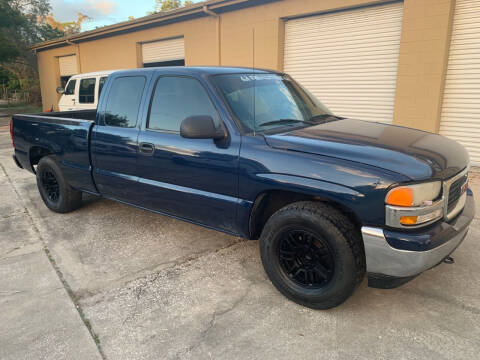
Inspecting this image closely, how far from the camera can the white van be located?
904 cm

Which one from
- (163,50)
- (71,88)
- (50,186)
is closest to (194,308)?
(50,186)

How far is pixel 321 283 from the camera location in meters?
2.86

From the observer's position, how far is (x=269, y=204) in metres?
3.23

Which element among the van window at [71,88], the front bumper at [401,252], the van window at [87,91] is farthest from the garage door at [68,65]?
the front bumper at [401,252]

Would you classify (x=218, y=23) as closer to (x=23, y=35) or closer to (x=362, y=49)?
(x=362, y=49)

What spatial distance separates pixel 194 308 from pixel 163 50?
12.7 m

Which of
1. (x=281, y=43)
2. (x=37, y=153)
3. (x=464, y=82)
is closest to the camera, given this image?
(x=37, y=153)

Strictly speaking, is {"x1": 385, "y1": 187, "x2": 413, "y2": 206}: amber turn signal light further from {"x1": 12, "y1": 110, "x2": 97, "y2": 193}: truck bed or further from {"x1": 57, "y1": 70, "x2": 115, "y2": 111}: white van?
{"x1": 57, "y1": 70, "x2": 115, "y2": 111}: white van

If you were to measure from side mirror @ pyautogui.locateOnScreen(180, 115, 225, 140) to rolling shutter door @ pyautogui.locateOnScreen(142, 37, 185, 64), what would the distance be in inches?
433

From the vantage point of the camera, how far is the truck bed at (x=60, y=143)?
443 cm

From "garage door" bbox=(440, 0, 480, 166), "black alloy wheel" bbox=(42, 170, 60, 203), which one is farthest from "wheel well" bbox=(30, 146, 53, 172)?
"garage door" bbox=(440, 0, 480, 166)

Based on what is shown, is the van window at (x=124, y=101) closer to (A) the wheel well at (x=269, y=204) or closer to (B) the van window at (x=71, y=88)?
(A) the wheel well at (x=269, y=204)

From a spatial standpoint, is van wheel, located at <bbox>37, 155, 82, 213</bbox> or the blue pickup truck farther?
van wheel, located at <bbox>37, 155, 82, 213</bbox>

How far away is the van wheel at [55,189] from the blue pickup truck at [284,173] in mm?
570
